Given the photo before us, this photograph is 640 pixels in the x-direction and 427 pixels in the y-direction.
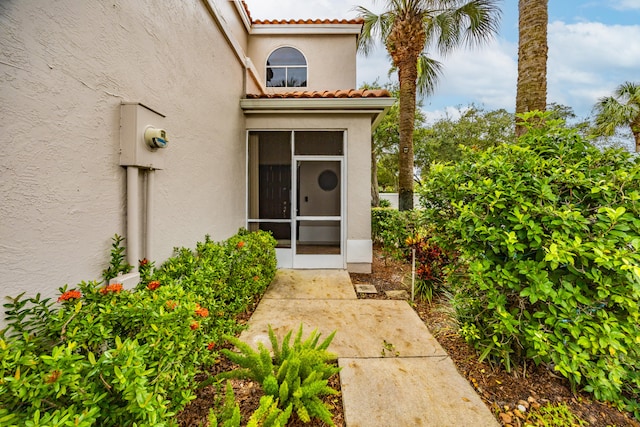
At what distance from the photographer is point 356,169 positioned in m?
6.15

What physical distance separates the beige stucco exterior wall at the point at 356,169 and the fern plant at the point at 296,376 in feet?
12.4

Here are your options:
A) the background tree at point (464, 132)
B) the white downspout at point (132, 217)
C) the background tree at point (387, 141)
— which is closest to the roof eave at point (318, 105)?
the white downspout at point (132, 217)

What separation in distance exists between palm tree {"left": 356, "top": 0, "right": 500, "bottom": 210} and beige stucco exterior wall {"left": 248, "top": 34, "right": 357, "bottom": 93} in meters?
1.88

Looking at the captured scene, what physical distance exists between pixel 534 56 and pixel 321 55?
5715mm

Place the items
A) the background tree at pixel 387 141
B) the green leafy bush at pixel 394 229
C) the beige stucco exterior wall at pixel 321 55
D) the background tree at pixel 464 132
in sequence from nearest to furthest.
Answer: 1. the green leafy bush at pixel 394 229
2. the beige stucco exterior wall at pixel 321 55
3. the background tree at pixel 387 141
4. the background tree at pixel 464 132

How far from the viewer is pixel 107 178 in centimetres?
232

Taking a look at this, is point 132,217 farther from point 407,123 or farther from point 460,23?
point 460,23

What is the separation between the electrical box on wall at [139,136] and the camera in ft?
8.02

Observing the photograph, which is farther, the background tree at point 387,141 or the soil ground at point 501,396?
the background tree at point 387,141

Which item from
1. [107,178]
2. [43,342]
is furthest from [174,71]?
[43,342]

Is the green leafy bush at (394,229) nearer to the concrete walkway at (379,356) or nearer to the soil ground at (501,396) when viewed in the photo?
the concrete walkway at (379,356)

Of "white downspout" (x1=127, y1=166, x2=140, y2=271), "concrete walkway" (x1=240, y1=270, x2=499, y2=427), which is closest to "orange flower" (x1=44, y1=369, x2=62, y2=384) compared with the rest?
"white downspout" (x1=127, y1=166, x2=140, y2=271)

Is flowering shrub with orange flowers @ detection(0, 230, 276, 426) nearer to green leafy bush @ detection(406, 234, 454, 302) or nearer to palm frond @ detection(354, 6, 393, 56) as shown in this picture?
green leafy bush @ detection(406, 234, 454, 302)

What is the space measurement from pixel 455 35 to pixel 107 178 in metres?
12.0
